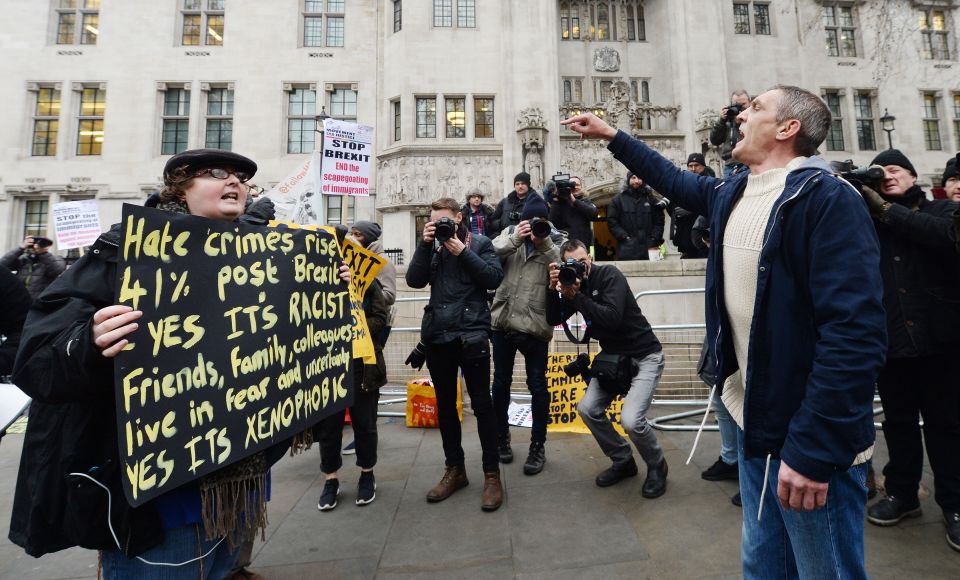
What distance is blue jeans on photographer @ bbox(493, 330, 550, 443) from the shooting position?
4090 mm

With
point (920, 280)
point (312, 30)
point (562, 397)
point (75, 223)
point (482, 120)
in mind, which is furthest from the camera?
point (312, 30)

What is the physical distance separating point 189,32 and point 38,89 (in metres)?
5.95

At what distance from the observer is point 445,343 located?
11.6 ft

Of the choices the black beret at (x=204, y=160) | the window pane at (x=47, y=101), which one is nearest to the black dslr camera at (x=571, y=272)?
the black beret at (x=204, y=160)

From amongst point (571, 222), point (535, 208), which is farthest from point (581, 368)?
point (571, 222)

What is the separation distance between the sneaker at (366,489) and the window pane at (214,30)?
65.8 feet

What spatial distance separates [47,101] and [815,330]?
24791 millimetres

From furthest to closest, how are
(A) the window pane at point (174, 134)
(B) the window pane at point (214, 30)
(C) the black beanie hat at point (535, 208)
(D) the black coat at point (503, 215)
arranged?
(B) the window pane at point (214, 30), (A) the window pane at point (174, 134), (D) the black coat at point (503, 215), (C) the black beanie hat at point (535, 208)

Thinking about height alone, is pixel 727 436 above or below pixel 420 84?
below

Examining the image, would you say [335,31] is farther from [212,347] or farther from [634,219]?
[212,347]

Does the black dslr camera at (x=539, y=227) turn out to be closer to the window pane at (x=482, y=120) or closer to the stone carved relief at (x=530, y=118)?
the stone carved relief at (x=530, y=118)

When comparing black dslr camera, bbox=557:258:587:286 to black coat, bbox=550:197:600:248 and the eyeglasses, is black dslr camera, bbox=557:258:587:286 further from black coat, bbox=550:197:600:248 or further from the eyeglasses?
black coat, bbox=550:197:600:248

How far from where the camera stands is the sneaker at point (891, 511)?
9.54 ft

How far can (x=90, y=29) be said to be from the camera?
1770 cm
